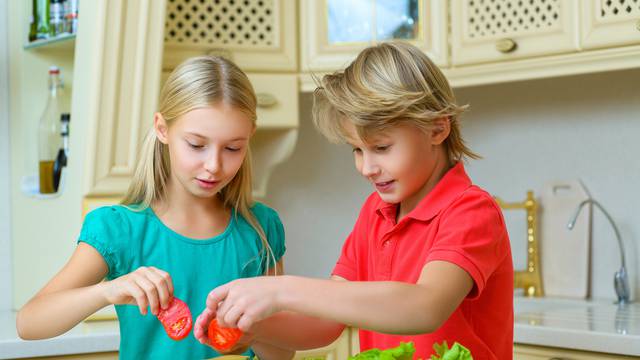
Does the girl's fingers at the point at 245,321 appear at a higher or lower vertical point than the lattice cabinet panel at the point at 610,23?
lower

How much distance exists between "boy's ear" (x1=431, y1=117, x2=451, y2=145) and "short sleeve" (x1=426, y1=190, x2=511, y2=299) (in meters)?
0.09

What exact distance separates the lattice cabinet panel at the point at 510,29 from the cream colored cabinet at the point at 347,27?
0.13 meters

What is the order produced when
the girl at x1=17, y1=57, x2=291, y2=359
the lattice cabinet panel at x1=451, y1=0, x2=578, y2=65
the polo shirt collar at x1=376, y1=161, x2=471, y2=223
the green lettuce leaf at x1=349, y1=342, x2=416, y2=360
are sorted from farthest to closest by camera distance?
the lattice cabinet panel at x1=451, y1=0, x2=578, y2=65 → the girl at x1=17, y1=57, x2=291, y2=359 → the polo shirt collar at x1=376, y1=161, x2=471, y2=223 → the green lettuce leaf at x1=349, y1=342, x2=416, y2=360

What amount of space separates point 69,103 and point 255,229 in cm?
112

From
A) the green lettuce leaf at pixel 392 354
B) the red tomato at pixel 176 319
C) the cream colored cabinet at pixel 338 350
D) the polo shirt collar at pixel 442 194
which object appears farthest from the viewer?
the cream colored cabinet at pixel 338 350

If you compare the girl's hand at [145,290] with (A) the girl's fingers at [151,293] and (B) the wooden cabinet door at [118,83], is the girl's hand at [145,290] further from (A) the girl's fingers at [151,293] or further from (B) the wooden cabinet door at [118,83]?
(B) the wooden cabinet door at [118,83]

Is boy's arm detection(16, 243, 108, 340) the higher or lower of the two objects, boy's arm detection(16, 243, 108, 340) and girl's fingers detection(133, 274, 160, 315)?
the lower

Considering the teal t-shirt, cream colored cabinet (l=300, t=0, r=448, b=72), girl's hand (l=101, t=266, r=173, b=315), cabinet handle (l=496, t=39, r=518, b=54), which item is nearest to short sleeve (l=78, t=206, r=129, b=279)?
the teal t-shirt

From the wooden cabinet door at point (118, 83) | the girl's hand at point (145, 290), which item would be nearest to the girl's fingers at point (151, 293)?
the girl's hand at point (145, 290)

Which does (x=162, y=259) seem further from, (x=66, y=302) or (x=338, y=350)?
(x=338, y=350)

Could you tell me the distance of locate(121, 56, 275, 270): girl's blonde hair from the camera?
138cm

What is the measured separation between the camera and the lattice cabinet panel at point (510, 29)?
207cm

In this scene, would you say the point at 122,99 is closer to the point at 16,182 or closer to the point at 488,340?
the point at 16,182

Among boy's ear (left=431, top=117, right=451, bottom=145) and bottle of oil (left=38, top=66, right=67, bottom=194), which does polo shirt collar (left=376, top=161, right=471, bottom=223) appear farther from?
bottle of oil (left=38, top=66, right=67, bottom=194)
